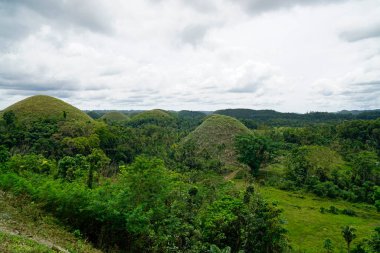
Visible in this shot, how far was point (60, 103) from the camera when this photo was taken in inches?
3558

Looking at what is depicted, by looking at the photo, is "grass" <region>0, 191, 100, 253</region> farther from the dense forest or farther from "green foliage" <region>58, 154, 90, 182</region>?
"green foliage" <region>58, 154, 90, 182</region>

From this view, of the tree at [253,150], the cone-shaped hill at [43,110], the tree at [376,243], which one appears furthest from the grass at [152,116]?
the tree at [376,243]

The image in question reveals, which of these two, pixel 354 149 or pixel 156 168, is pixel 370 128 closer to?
pixel 354 149

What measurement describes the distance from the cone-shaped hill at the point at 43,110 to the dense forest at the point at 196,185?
20.0 inches

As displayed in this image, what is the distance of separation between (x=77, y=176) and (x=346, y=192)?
4249 cm

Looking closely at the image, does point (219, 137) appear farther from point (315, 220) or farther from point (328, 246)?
point (328, 246)

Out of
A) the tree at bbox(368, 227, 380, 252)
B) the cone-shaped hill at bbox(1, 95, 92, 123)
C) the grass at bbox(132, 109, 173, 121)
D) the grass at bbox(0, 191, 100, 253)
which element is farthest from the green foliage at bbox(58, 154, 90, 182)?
the grass at bbox(132, 109, 173, 121)

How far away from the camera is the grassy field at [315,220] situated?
31281 millimetres

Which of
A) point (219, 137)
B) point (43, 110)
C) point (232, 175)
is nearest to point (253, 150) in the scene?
point (232, 175)

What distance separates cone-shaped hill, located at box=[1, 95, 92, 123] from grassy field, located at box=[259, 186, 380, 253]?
5430 cm

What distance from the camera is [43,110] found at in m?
79.2

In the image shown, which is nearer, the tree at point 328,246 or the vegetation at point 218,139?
the tree at point 328,246

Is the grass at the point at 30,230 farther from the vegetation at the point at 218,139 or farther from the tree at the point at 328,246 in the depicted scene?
the vegetation at the point at 218,139

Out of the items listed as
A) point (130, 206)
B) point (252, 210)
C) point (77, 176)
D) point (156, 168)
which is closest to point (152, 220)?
point (130, 206)
